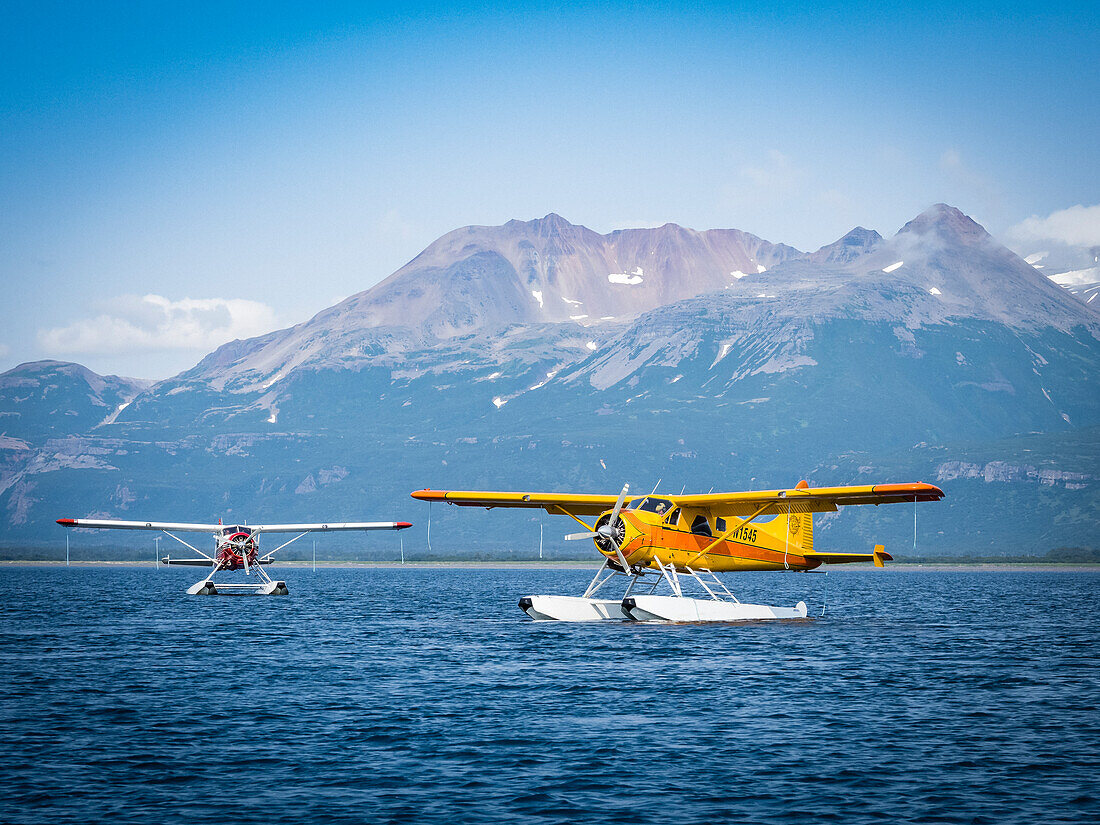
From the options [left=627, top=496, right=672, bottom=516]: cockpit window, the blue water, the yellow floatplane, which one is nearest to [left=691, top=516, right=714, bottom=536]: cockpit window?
the yellow floatplane

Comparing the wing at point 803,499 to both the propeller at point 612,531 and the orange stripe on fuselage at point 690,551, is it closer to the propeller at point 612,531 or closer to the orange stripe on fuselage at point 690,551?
the orange stripe on fuselage at point 690,551

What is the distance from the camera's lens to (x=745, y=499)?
124ft

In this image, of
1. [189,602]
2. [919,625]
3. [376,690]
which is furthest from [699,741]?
[189,602]

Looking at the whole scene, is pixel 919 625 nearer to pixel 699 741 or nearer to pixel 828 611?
pixel 828 611

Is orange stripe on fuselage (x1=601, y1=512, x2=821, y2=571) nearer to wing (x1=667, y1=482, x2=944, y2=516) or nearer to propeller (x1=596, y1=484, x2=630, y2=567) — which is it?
propeller (x1=596, y1=484, x2=630, y2=567)

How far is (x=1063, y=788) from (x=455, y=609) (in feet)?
149

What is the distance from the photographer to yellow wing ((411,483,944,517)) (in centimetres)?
3438

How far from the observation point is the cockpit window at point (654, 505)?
123 ft

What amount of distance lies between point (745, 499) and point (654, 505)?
9.95 feet

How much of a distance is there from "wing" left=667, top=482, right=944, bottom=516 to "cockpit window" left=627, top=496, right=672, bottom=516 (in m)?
0.38

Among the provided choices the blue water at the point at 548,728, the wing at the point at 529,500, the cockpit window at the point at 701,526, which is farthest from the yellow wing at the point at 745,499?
the blue water at the point at 548,728

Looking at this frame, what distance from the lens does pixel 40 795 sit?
15.3 meters

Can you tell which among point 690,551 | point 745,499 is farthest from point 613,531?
point 745,499

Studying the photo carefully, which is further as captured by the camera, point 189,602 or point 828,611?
→ point 189,602
